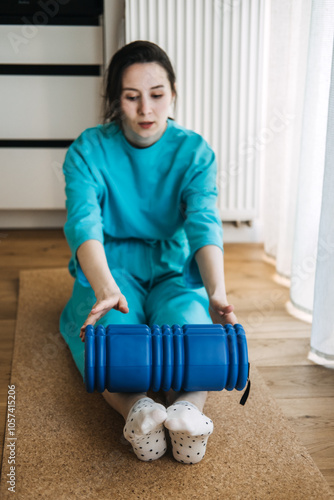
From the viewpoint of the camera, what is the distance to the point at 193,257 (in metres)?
1.28

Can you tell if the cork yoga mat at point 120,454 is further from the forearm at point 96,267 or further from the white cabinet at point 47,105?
the white cabinet at point 47,105

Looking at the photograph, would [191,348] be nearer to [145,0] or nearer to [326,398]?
[326,398]

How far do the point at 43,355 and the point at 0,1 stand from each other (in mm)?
1527

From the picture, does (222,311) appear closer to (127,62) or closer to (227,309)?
(227,309)

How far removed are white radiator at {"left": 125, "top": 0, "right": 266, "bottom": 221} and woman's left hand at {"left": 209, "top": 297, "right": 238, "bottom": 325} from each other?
1.22m

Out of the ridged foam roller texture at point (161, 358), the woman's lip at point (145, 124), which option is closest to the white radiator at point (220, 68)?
the woman's lip at point (145, 124)

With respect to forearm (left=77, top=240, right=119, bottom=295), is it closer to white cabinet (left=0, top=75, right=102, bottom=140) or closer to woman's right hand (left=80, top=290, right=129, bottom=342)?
woman's right hand (left=80, top=290, right=129, bottom=342)

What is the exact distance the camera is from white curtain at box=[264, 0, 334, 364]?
1.35 m

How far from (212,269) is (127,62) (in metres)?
0.51

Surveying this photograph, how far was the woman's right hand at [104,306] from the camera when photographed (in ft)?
3.38

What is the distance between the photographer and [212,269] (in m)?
1.20

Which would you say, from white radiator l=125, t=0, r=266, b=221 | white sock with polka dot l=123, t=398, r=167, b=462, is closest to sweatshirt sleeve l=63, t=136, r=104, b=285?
white sock with polka dot l=123, t=398, r=167, b=462

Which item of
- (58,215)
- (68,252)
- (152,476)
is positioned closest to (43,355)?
(152,476)

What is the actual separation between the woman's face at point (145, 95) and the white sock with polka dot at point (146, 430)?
63cm
